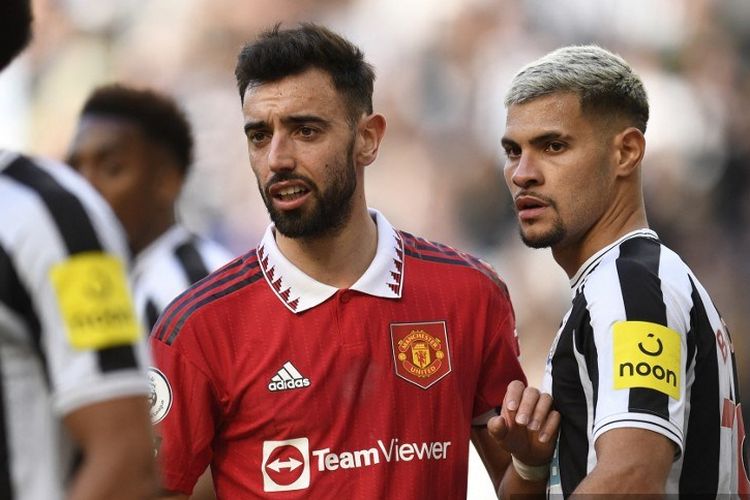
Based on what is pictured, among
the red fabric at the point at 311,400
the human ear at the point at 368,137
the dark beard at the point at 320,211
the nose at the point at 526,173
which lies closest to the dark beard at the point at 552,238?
the nose at the point at 526,173

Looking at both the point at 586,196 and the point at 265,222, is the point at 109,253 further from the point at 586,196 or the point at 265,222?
the point at 265,222

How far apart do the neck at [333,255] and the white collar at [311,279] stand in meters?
0.03

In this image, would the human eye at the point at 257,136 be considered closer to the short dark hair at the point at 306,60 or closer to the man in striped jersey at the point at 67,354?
the short dark hair at the point at 306,60

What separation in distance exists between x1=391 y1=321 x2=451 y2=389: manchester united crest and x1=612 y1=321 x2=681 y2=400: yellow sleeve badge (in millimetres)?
698

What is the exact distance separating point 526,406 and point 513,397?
67mm

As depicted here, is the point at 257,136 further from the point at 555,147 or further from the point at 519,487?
the point at 519,487

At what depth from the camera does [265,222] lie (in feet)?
24.2

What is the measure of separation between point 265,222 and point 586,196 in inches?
171

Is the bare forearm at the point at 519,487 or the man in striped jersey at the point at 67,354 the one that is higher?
the man in striped jersey at the point at 67,354

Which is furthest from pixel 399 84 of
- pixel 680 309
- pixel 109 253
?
pixel 109 253

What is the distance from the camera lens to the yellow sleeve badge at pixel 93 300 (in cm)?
194

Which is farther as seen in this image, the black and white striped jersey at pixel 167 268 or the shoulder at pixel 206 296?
the black and white striped jersey at pixel 167 268

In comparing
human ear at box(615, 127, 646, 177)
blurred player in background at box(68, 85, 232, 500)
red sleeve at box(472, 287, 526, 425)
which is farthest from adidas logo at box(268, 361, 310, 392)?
blurred player in background at box(68, 85, 232, 500)

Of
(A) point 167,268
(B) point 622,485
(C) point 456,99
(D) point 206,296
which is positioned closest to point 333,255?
(D) point 206,296
